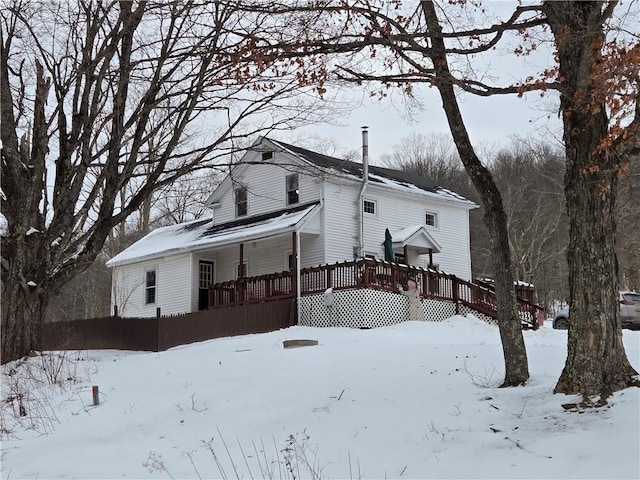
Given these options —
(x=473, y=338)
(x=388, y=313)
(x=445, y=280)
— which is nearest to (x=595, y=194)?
(x=473, y=338)

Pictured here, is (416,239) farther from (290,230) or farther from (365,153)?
(290,230)

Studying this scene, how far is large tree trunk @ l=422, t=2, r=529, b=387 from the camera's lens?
25.5ft

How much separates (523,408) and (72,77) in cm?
1088

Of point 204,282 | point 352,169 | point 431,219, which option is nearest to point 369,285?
point 352,169

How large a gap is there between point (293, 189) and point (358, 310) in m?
6.68

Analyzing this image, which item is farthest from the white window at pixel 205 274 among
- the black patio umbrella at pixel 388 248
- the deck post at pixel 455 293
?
the deck post at pixel 455 293

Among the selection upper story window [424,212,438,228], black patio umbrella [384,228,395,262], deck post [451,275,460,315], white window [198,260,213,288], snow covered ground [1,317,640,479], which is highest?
upper story window [424,212,438,228]

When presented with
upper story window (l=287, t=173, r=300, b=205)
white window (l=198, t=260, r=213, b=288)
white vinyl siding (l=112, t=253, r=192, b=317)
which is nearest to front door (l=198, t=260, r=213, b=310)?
white window (l=198, t=260, r=213, b=288)

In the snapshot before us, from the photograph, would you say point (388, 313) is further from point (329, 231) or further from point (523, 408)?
point (523, 408)

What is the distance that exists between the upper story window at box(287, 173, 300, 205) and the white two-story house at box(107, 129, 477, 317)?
0.04 meters

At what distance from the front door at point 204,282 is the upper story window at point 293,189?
452cm

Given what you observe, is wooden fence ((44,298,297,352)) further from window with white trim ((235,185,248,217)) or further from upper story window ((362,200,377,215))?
window with white trim ((235,185,248,217))

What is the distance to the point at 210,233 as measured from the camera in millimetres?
25656

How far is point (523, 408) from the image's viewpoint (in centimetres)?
666
